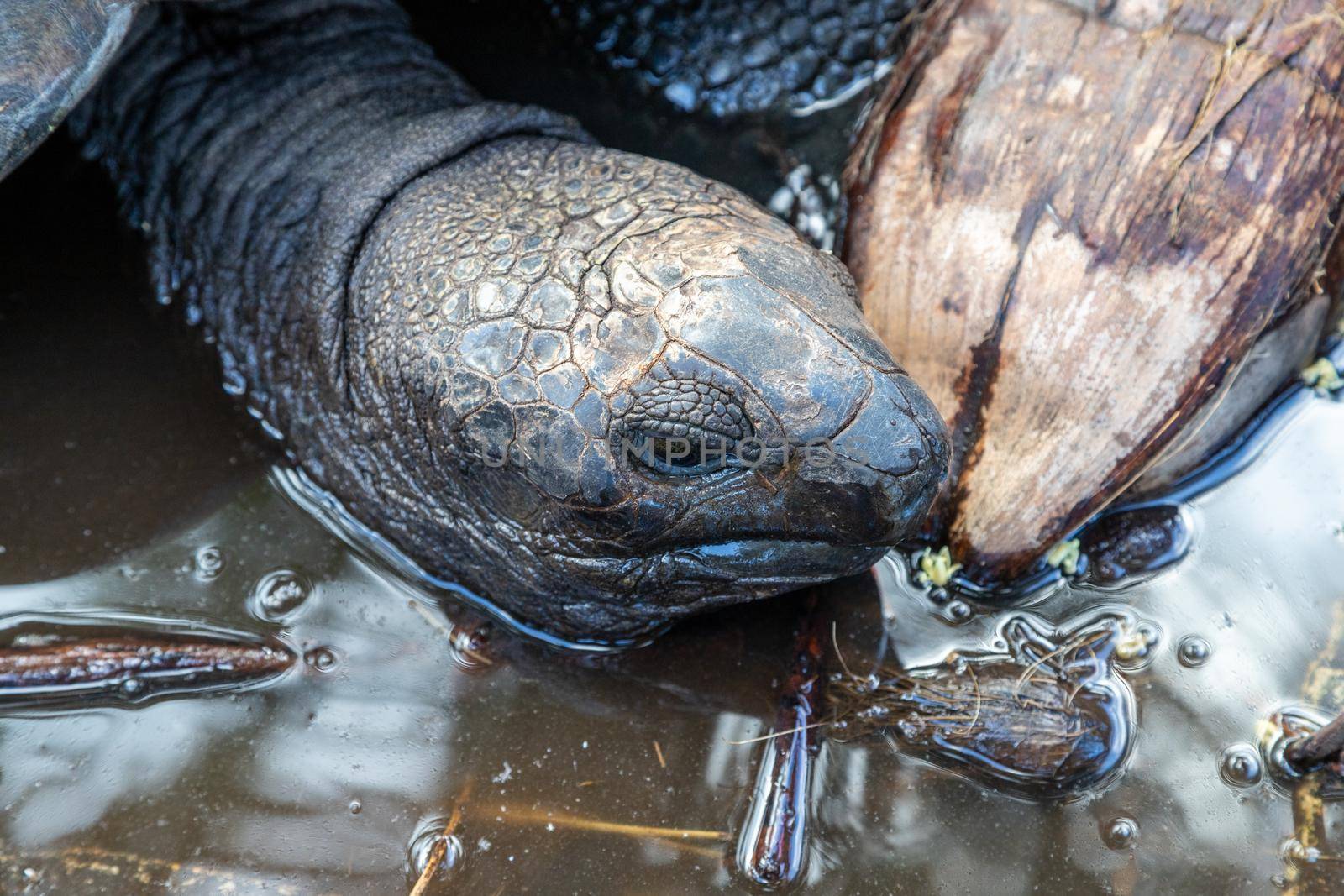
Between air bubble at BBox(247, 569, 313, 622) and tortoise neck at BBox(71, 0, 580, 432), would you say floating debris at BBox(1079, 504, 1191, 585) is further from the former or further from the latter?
air bubble at BBox(247, 569, 313, 622)

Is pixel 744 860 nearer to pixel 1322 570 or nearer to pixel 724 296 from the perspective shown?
pixel 724 296

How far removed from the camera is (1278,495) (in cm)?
301

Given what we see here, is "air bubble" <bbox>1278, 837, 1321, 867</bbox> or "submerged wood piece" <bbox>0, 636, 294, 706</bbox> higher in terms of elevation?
"air bubble" <bbox>1278, 837, 1321, 867</bbox>

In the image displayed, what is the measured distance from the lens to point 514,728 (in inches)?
109

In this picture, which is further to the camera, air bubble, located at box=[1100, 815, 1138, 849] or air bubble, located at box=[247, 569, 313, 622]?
air bubble, located at box=[247, 569, 313, 622]

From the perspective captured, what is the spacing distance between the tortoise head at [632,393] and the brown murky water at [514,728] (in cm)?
33

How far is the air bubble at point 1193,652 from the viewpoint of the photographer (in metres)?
2.75

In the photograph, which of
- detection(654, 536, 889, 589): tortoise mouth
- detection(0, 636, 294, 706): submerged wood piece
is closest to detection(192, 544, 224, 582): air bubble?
detection(0, 636, 294, 706): submerged wood piece

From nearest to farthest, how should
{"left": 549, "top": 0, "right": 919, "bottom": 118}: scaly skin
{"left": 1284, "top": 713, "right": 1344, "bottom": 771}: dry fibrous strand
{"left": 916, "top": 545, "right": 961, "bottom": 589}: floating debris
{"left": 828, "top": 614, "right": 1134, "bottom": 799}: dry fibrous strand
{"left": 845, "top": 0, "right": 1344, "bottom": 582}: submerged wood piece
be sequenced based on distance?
{"left": 1284, "top": 713, "right": 1344, "bottom": 771}: dry fibrous strand → {"left": 828, "top": 614, "right": 1134, "bottom": 799}: dry fibrous strand → {"left": 845, "top": 0, "right": 1344, "bottom": 582}: submerged wood piece → {"left": 916, "top": 545, "right": 961, "bottom": 589}: floating debris → {"left": 549, "top": 0, "right": 919, "bottom": 118}: scaly skin

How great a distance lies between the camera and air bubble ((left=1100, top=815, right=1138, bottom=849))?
2516mm

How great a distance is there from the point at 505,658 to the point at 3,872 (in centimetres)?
124

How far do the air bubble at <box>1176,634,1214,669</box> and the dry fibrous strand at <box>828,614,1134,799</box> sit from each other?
129mm

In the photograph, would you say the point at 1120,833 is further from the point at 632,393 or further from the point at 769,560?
the point at 632,393

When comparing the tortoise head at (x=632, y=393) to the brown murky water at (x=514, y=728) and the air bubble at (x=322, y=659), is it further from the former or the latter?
the air bubble at (x=322, y=659)
